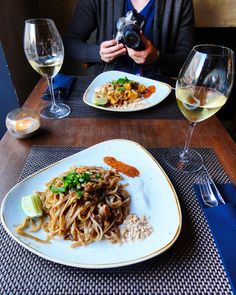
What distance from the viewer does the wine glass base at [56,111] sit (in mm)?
892

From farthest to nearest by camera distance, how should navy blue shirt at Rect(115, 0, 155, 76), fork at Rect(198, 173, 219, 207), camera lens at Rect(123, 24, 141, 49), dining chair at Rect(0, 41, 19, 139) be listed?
dining chair at Rect(0, 41, 19, 139), navy blue shirt at Rect(115, 0, 155, 76), camera lens at Rect(123, 24, 141, 49), fork at Rect(198, 173, 219, 207)

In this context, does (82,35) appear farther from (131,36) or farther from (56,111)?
(56,111)

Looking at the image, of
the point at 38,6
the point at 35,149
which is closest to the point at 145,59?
the point at 35,149

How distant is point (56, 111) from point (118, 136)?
27 centimetres

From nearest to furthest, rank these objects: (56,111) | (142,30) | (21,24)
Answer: (56,111) < (142,30) < (21,24)

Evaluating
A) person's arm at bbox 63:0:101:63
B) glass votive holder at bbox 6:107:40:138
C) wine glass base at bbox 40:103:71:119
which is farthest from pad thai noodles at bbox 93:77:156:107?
person's arm at bbox 63:0:101:63

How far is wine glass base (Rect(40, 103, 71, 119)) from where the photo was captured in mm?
892

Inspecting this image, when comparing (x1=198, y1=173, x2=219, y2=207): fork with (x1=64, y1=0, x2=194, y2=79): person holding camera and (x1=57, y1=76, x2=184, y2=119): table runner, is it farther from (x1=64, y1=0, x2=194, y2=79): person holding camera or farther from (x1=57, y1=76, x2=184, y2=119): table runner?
(x1=64, y1=0, x2=194, y2=79): person holding camera

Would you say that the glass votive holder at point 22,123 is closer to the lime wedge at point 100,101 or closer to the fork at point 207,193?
the lime wedge at point 100,101

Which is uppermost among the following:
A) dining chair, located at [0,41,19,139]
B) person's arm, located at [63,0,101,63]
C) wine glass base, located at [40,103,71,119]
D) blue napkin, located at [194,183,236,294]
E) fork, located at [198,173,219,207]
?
person's arm, located at [63,0,101,63]

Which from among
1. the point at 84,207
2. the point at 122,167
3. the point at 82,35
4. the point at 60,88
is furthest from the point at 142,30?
the point at 84,207

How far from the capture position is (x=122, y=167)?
2.19 ft

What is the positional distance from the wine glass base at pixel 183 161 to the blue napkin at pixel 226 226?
0.29 feet

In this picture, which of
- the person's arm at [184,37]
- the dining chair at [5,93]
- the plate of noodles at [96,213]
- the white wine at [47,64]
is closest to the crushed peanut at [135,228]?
the plate of noodles at [96,213]
